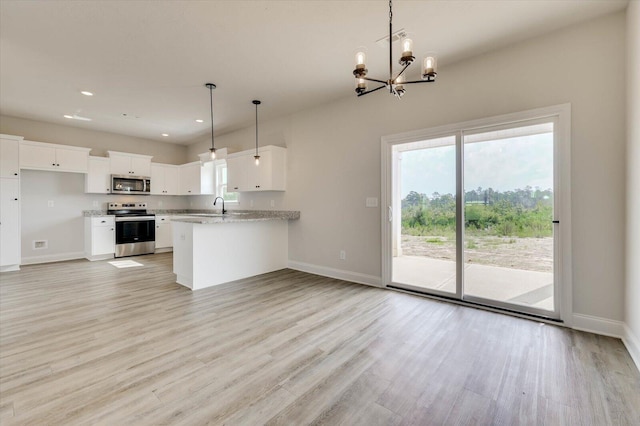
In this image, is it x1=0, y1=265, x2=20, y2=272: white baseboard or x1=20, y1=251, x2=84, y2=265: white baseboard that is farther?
x1=20, y1=251, x2=84, y2=265: white baseboard

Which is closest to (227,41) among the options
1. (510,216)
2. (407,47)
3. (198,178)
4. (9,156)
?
(407,47)

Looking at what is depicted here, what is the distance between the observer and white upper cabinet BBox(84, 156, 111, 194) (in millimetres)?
5930

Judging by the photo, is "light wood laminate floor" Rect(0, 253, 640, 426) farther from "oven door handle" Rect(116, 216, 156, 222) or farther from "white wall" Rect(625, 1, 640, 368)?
"oven door handle" Rect(116, 216, 156, 222)

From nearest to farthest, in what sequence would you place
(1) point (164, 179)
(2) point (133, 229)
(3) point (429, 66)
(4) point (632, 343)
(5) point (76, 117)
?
(3) point (429, 66)
(4) point (632, 343)
(5) point (76, 117)
(2) point (133, 229)
(1) point (164, 179)

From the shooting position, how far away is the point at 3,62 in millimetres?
3217

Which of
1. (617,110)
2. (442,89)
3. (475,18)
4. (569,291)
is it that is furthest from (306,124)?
(569,291)

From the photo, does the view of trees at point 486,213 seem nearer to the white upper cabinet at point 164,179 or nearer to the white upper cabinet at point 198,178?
the white upper cabinet at point 198,178

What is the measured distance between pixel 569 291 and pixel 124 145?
8.47 meters

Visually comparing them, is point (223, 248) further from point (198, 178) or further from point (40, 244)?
point (40, 244)

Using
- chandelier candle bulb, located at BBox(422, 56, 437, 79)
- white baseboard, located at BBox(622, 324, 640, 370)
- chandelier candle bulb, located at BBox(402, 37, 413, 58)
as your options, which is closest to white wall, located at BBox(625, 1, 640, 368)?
white baseboard, located at BBox(622, 324, 640, 370)

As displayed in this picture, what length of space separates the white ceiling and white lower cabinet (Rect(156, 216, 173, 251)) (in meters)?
3.13

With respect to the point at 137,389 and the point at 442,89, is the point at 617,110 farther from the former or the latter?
the point at 137,389

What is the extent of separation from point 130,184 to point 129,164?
0.46 metres

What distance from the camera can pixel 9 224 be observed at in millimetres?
4711
